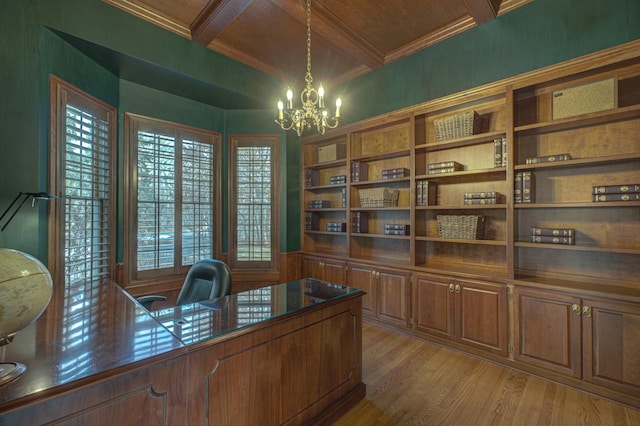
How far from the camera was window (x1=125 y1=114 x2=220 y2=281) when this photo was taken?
→ 11.9 ft

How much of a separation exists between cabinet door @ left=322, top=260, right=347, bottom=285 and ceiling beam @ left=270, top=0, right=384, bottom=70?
2668 mm

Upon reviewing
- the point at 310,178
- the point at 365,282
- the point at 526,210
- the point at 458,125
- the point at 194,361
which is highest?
the point at 458,125

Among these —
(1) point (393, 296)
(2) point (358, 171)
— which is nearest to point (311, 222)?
(2) point (358, 171)

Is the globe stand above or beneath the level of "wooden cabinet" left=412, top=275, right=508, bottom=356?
above

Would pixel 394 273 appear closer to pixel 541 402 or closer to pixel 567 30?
pixel 541 402

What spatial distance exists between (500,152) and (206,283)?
2994 millimetres

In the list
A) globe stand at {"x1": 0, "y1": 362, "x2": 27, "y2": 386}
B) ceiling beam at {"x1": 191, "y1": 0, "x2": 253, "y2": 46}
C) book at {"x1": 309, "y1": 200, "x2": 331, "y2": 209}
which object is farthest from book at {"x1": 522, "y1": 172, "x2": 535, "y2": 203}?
globe stand at {"x1": 0, "y1": 362, "x2": 27, "y2": 386}

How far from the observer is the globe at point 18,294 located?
85 centimetres

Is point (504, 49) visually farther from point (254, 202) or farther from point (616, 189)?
point (254, 202)

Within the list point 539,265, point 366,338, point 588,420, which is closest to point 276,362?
point 366,338

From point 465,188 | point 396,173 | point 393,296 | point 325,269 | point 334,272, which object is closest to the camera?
point 465,188

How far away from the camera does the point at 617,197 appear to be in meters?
2.28

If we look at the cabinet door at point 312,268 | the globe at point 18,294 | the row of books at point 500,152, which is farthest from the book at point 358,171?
the globe at point 18,294

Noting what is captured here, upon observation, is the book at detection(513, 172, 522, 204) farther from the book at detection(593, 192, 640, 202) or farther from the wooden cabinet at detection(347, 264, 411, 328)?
the wooden cabinet at detection(347, 264, 411, 328)
